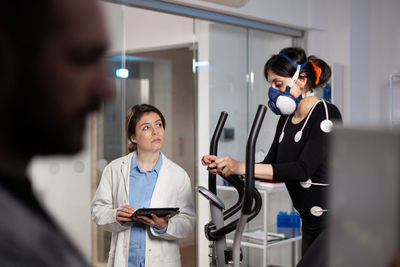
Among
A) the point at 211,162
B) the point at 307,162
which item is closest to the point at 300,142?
the point at 307,162

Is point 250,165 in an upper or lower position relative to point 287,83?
lower

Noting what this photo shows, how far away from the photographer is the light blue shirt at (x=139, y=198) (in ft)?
7.72

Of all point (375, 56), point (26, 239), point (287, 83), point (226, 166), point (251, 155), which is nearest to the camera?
point (26, 239)

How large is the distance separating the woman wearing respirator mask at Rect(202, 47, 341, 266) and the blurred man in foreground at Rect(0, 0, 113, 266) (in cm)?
160

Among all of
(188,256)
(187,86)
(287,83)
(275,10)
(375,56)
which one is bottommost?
(188,256)

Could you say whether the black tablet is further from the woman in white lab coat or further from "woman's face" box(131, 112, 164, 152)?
"woman's face" box(131, 112, 164, 152)

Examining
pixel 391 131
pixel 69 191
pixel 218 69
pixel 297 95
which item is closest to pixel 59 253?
pixel 391 131

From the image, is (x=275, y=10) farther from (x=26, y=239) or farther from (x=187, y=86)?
(x=26, y=239)

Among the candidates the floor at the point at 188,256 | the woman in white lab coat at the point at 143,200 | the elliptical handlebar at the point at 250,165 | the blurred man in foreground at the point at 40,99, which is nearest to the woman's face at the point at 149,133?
the woman in white lab coat at the point at 143,200

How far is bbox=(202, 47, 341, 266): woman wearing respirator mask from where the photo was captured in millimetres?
2061

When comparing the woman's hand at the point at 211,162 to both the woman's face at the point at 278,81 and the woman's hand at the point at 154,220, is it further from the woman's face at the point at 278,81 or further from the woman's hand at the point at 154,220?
the woman's face at the point at 278,81

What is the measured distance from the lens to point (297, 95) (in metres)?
2.28

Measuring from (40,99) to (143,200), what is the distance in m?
2.09

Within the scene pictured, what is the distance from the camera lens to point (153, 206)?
2.43m
